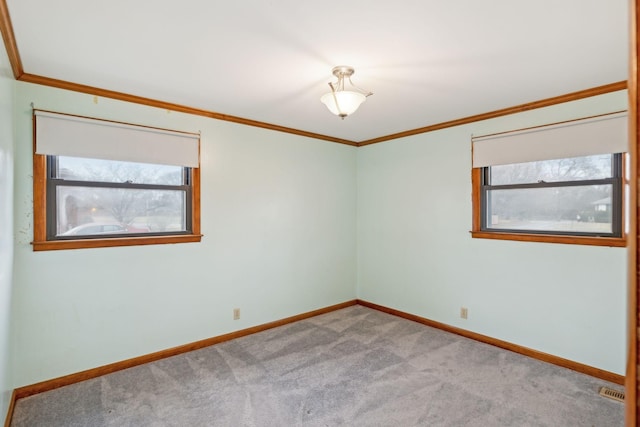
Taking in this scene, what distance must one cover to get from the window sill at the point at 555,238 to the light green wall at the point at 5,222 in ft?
12.7

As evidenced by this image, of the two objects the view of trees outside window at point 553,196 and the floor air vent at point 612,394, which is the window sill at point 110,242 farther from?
the floor air vent at point 612,394

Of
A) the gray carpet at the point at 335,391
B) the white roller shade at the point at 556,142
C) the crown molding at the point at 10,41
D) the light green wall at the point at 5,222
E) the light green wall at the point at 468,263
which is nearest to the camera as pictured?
the crown molding at the point at 10,41

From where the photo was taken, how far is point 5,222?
2043 millimetres

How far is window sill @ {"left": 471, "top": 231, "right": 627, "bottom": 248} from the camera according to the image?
273cm

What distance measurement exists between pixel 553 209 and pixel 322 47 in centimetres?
260

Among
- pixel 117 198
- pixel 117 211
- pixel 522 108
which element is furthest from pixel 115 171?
pixel 522 108

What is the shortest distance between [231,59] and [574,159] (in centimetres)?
303

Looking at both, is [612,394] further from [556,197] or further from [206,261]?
[206,261]

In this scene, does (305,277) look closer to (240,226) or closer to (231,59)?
(240,226)

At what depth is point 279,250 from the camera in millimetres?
4062

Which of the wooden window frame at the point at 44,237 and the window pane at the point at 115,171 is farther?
the window pane at the point at 115,171

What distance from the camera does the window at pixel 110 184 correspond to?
2607 millimetres

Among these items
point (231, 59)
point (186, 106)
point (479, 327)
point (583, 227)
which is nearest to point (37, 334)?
point (186, 106)

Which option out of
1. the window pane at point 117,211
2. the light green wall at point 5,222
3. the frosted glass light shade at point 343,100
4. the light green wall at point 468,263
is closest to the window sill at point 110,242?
the window pane at point 117,211
